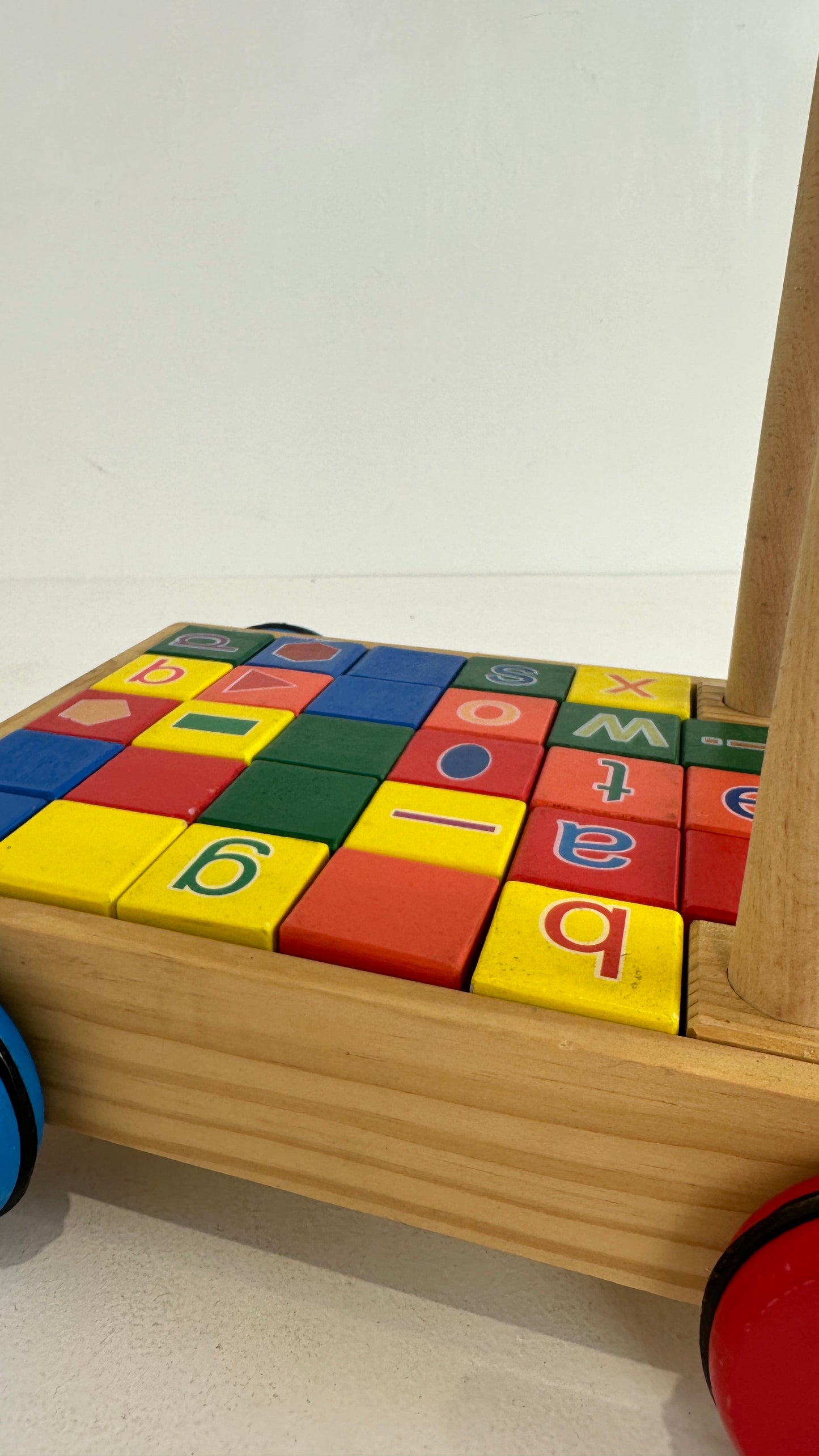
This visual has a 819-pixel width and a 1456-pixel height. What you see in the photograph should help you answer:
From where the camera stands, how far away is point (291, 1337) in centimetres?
58

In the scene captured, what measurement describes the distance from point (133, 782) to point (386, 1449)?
0.43 m

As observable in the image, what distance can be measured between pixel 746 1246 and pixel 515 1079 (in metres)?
0.13

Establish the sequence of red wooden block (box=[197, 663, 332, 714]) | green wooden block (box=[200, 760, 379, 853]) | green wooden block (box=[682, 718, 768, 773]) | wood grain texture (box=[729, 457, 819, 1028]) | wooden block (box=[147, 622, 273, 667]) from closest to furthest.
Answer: wood grain texture (box=[729, 457, 819, 1028])
green wooden block (box=[200, 760, 379, 853])
green wooden block (box=[682, 718, 768, 773])
red wooden block (box=[197, 663, 332, 714])
wooden block (box=[147, 622, 273, 667])

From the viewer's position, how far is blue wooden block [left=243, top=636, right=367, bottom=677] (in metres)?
0.96

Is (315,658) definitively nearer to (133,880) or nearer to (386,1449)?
(133,880)

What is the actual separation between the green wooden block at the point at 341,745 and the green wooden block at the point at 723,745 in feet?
0.73

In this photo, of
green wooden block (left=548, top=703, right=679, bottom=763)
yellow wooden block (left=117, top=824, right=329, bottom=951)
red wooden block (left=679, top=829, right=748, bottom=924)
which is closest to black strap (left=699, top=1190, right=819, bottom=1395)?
red wooden block (left=679, top=829, right=748, bottom=924)

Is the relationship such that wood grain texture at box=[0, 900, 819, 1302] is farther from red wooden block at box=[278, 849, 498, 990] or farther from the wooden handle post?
the wooden handle post

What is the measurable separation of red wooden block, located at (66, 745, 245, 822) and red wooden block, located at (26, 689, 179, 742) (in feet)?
0.13

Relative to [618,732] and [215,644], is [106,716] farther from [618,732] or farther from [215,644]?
[618,732]

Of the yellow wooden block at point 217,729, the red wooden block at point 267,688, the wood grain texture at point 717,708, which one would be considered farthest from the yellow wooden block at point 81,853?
the wood grain texture at point 717,708

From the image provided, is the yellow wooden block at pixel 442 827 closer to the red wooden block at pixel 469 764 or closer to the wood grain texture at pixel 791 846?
the red wooden block at pixel 469 764

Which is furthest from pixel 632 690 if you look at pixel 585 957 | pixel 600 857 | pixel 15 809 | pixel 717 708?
pixel 15 809

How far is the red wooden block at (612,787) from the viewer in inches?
27.5
